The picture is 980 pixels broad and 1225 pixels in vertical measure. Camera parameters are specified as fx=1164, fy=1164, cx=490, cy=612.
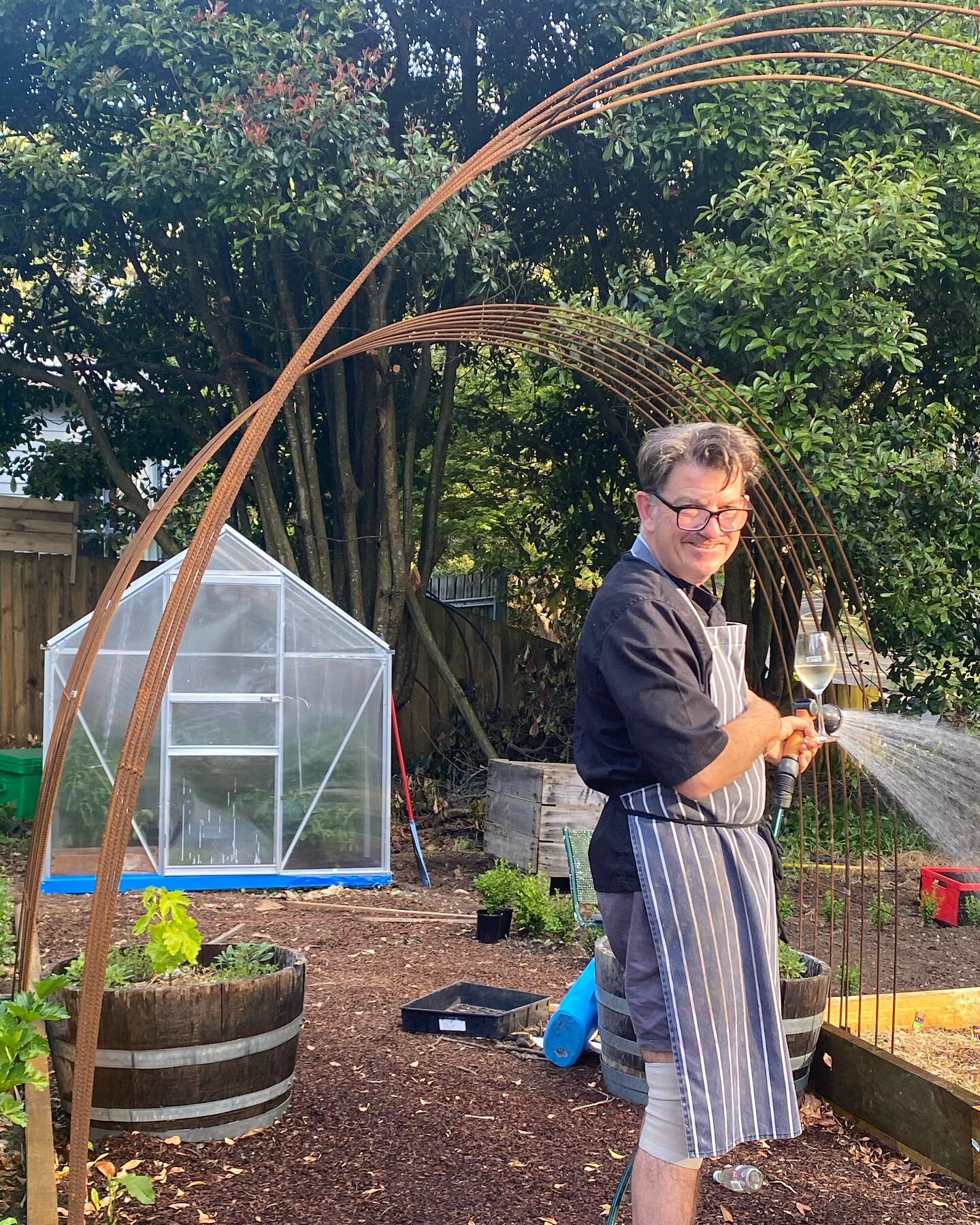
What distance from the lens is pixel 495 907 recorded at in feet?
19.5

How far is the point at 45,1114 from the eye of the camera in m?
3.00

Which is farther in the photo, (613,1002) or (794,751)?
(613,1002)

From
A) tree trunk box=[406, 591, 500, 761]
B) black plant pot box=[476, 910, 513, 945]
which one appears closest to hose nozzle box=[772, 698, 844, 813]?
black plant pot box=[476, 910, 513, 945]

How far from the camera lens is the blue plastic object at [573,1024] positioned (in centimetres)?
388

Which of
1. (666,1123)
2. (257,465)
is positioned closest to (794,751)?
(666,1123)

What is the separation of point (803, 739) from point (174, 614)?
1367 mm

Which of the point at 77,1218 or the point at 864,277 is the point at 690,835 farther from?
the point at 864,277

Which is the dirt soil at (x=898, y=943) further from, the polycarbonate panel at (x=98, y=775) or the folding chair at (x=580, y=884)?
the polycarbonate panel at (x=98, y=775)

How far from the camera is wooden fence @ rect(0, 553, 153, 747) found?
9539 mm

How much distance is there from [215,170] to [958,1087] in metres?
6.38

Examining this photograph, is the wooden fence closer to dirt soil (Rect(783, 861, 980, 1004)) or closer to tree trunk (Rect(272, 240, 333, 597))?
tree trunk (Rect(272, 240, 333, 597))

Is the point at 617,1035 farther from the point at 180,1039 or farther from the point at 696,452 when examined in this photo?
the point at 696,452

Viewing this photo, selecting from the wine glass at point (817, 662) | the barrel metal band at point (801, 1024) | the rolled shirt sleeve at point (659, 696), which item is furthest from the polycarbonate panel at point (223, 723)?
the rolled shirt sleeve at point (659, 696)

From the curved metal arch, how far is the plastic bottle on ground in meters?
1.67
